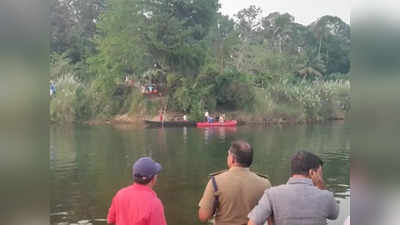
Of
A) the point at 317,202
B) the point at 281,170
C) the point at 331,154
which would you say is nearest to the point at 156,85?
the point at 331,154

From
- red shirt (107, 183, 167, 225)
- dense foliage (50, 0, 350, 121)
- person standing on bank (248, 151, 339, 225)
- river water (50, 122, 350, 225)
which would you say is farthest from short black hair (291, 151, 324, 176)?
dense foliage (50, 0, 350, 121)

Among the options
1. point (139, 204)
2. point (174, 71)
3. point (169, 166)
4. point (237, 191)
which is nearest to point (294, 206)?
point (237, 191)

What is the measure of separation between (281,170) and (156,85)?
20424mm

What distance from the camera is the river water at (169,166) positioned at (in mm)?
7953

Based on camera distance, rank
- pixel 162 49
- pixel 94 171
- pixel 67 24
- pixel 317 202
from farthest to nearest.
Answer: pixel 67 24
pixel 162 49
pixel 94 171
pixel 317 202

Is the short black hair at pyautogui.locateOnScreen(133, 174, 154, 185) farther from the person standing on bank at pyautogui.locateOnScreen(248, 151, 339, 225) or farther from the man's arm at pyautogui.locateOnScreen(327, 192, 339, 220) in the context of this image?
the man's arm at pyautogui.locateOnScreen(327, 192, 339, 220)

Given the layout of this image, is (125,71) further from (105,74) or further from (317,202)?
(317,202)

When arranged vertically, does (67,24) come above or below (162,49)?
above

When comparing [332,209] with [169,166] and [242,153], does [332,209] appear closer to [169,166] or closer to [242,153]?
[242,153]

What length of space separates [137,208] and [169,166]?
391 inches

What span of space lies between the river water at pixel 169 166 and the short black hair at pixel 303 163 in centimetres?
440

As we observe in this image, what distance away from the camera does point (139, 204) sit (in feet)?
7.88

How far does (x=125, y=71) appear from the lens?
30984 millimetres

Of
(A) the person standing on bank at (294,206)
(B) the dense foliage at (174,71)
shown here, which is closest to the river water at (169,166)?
(A) the person standing on bank at (294,206)
